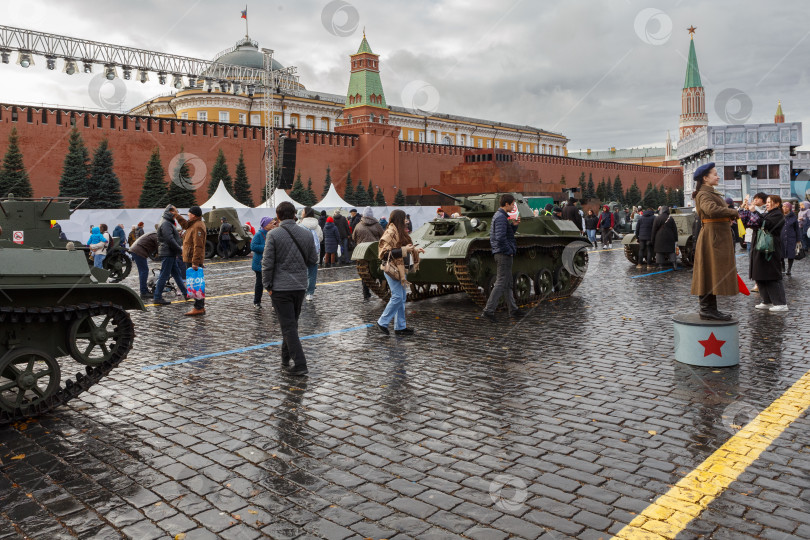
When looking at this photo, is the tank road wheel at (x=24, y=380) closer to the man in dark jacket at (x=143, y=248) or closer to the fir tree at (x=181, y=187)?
the man in dark jacket at (x=143, y=248)

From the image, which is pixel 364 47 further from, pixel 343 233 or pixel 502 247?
pixel 502 247

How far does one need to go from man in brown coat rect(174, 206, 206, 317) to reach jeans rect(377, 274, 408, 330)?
367cm

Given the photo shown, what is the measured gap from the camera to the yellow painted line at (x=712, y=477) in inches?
133

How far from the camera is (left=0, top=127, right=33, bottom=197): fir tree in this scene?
3578cm

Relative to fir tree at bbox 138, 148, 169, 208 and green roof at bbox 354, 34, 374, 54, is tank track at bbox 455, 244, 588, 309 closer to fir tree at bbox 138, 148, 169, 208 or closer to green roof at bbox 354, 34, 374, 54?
fir tree at bbox 138, 148, 169, 208

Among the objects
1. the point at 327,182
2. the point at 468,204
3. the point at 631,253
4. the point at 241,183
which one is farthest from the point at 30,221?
the point at 327,182

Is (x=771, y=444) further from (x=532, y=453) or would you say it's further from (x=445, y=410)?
(x=445, y=410)

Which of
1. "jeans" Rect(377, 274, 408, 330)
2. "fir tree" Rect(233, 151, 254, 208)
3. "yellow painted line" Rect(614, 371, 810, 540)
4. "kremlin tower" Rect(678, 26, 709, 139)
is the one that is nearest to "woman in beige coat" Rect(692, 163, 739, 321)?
"yellow painted line" Rect(614, 371, 810, 540)

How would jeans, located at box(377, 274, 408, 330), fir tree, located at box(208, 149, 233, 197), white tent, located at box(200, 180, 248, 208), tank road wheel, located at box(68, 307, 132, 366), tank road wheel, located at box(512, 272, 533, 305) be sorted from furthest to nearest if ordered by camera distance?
1. fir tree, located at box(208, 149, 233, 197)
2. white tent, located at box(200, 180, 248, 208)
3. tank road wheel, located at box(512, 272, 533, 305)
4. jeans, located at box(377, 274, 408, 330)
5. tank road wheel, located at box(68, 307, 132, 366)

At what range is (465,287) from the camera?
10.5m

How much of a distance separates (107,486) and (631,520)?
3.06m

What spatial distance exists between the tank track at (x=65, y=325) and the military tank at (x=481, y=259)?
209 inches

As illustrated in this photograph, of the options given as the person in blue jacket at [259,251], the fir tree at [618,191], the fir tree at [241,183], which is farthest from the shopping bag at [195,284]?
the fir tree at [618,191]

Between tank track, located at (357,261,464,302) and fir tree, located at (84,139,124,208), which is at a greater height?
fir tree, located at (84,139,124,208)
